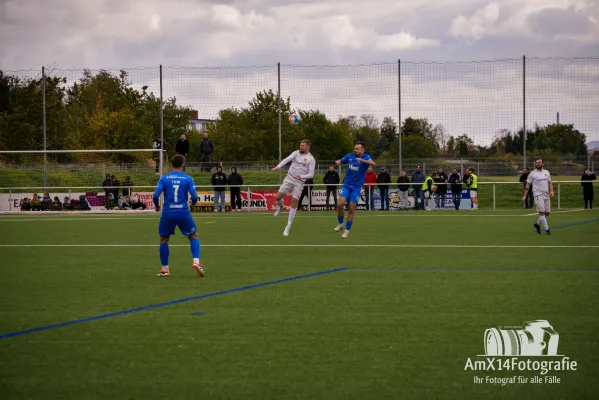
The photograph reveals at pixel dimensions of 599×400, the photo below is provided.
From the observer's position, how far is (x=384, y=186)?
36.3 meters

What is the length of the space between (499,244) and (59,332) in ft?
37.1

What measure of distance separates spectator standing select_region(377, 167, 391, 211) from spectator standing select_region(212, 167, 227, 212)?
21.9 ft

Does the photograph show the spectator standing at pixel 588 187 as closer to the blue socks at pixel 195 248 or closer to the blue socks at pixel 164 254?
the blue socks at pixel 195 248

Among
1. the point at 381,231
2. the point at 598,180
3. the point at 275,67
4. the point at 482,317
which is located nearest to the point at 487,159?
the point at 598,180

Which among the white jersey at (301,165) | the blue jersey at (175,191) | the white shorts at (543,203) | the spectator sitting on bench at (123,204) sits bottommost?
the spectator sitting on bench at (123,204)

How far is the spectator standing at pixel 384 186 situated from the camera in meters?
36.4

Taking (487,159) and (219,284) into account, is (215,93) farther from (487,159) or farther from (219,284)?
(219,284)

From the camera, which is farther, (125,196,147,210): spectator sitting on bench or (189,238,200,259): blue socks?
(125,196,147,210): spectator sitting on bench

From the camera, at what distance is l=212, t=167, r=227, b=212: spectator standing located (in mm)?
36281

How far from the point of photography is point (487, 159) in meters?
39.2

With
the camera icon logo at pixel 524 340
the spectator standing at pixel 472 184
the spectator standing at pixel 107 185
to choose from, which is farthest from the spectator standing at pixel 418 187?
the camera icon logo at pixel 524 340

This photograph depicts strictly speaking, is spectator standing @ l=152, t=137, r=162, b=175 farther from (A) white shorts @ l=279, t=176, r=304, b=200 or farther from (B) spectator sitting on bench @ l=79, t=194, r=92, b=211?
(A) white shorts @ l=279, t=176, r=304, b=200

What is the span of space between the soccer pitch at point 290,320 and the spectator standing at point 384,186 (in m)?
20.0

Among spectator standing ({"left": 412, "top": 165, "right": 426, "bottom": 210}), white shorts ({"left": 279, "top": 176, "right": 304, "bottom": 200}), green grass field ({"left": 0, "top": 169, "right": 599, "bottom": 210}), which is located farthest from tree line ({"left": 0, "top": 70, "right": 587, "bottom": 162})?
white shorts ({"left": 279, "top": 176, "right": 304, "bottom": 200})
